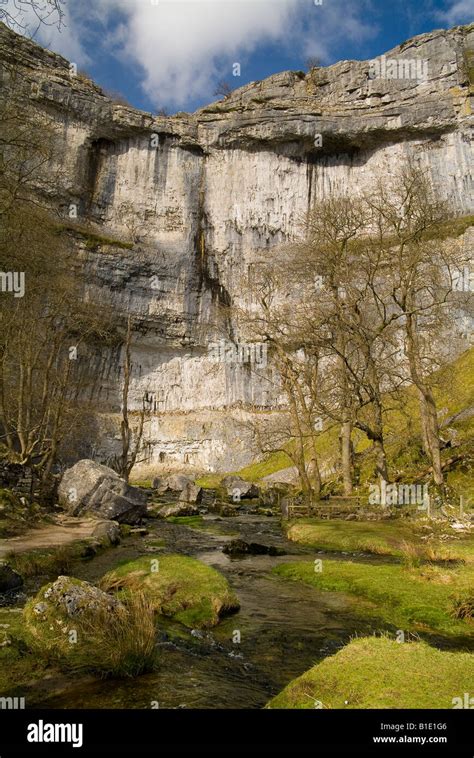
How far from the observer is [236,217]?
76.0 m

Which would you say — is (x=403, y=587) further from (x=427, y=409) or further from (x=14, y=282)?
(x=14, y=282)

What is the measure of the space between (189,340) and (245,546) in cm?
5929

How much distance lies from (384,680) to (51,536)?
45.9 ft

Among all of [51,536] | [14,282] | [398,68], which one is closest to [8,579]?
[51,536]

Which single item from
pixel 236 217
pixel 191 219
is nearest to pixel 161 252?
pixel 191 219

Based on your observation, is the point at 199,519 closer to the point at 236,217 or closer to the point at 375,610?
the point at 375,610

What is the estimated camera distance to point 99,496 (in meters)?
24.6

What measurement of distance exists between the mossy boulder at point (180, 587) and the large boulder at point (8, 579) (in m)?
1.88

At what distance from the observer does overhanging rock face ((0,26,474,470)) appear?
7062 cm

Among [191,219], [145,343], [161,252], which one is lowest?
[145,343]
